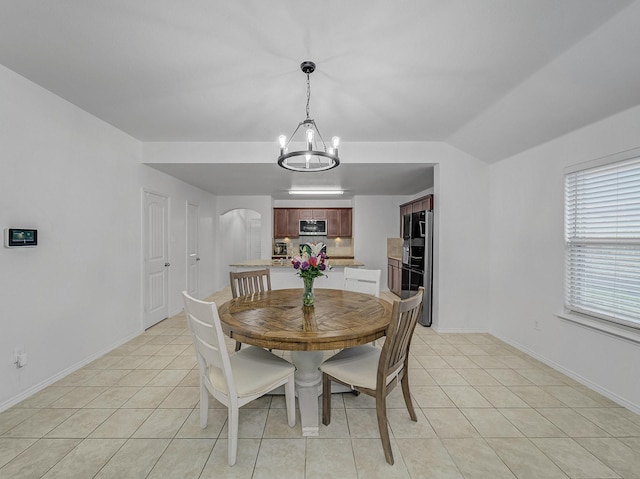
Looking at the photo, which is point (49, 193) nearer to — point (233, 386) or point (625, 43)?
point (233, 386)

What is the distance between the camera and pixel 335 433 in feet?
5.95

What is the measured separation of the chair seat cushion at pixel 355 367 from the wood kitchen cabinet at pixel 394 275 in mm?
3804

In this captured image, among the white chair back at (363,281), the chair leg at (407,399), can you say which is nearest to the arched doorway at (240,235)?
the white chair back at (363,281)

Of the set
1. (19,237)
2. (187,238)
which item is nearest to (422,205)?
(187,238)

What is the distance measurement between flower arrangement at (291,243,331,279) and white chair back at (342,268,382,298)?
0.84 metres

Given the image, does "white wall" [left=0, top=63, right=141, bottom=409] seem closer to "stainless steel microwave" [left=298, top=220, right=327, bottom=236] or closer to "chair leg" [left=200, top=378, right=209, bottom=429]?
"chair leg" [left=200, top=378, right=209, bottom=429]

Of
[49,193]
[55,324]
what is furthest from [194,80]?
[55,324]

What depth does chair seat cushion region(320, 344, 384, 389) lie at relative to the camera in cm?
169

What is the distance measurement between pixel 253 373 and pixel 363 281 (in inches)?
63.3

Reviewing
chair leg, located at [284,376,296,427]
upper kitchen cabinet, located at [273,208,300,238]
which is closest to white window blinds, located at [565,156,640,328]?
chair leg, located at [284,376,296,427]

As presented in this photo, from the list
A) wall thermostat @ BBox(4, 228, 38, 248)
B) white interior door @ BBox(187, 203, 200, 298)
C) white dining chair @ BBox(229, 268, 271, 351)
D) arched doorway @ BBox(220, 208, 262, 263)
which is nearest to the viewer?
wall thermostat @ BBox(4, 228, 38, 248)

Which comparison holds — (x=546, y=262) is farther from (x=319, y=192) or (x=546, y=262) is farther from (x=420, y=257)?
(x=319, y=192)

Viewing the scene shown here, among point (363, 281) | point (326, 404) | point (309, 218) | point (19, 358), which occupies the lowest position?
point (326, 404)

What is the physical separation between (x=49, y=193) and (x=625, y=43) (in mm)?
4328
